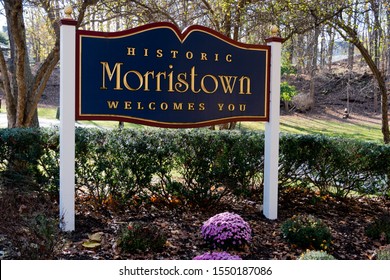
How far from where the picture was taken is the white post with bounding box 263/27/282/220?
576cm

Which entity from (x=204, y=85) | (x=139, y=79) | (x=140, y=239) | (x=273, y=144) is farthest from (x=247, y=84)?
(x=140, y=239)

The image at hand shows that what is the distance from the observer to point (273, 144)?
5758 mm

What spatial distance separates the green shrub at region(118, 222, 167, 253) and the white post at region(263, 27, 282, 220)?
1837mm

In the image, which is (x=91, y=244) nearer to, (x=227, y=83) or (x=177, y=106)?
(x=177, y=106)

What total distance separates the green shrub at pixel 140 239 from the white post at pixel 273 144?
1837 millimetres

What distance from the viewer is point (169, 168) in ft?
18.7

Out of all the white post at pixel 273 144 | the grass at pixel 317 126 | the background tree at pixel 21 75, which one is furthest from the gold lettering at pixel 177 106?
the grass at pixel 317 126

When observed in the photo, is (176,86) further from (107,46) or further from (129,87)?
(107,46)

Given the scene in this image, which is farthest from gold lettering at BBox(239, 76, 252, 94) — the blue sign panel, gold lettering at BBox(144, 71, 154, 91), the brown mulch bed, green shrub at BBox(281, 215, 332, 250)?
green shrub at BBox(281, 215, 332, 250)

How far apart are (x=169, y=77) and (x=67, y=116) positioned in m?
1.26

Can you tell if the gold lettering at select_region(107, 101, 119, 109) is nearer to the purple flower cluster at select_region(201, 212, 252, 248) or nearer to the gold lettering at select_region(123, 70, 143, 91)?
the gold lettering at select_region(123, 70, 143, 91)

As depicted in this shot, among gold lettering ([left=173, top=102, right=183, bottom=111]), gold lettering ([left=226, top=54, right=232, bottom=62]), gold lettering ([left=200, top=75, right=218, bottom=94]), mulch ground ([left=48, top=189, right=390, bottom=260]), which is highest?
gold lettering ([left=226, top=54, right=232, bottom=62])

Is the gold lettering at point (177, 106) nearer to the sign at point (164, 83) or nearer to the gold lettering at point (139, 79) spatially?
the sign at point (164, 83)

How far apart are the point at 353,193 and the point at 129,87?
151 inches
